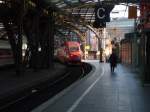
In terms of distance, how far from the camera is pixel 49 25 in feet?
175

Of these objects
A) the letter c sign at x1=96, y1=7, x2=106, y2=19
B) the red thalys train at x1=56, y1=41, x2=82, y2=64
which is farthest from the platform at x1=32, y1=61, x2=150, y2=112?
the red thalys train at x1=56, y1=41, x2=82, y2=64

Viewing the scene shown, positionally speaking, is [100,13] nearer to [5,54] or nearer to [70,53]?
[5,54]

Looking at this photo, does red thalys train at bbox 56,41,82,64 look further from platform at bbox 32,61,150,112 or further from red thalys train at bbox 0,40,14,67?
platform at bbox 32,61,150,112

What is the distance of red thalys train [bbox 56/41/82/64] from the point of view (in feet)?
222

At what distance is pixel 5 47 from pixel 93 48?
6873 cm

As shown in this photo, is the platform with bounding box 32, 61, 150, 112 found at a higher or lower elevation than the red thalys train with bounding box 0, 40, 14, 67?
lower

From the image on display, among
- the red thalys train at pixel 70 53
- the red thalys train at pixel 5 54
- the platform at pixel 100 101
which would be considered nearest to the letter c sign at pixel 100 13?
the red thalys train at pixel 5 54

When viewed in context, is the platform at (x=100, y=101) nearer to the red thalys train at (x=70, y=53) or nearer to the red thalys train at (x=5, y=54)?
the red thalys train at (x=5, y=54)

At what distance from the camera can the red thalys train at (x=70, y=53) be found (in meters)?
67.8

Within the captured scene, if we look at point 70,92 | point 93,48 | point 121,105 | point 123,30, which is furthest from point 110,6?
point 93,48

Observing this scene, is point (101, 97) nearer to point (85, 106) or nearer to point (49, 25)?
Answer: point (85, 106)

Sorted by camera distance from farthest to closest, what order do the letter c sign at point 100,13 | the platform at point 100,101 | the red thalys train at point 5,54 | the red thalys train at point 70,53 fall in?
the red thalys train at point 70,53, the letter c sign at point 100,13, the red thalys train at point 5,54, the platform at point 100,101

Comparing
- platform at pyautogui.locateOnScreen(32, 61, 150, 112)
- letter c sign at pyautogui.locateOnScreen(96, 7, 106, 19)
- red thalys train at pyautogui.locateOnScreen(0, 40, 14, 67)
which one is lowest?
platform at pyautogui.locateOnScreen(32, 61, 150, 112)

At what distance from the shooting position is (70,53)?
6906 cm
